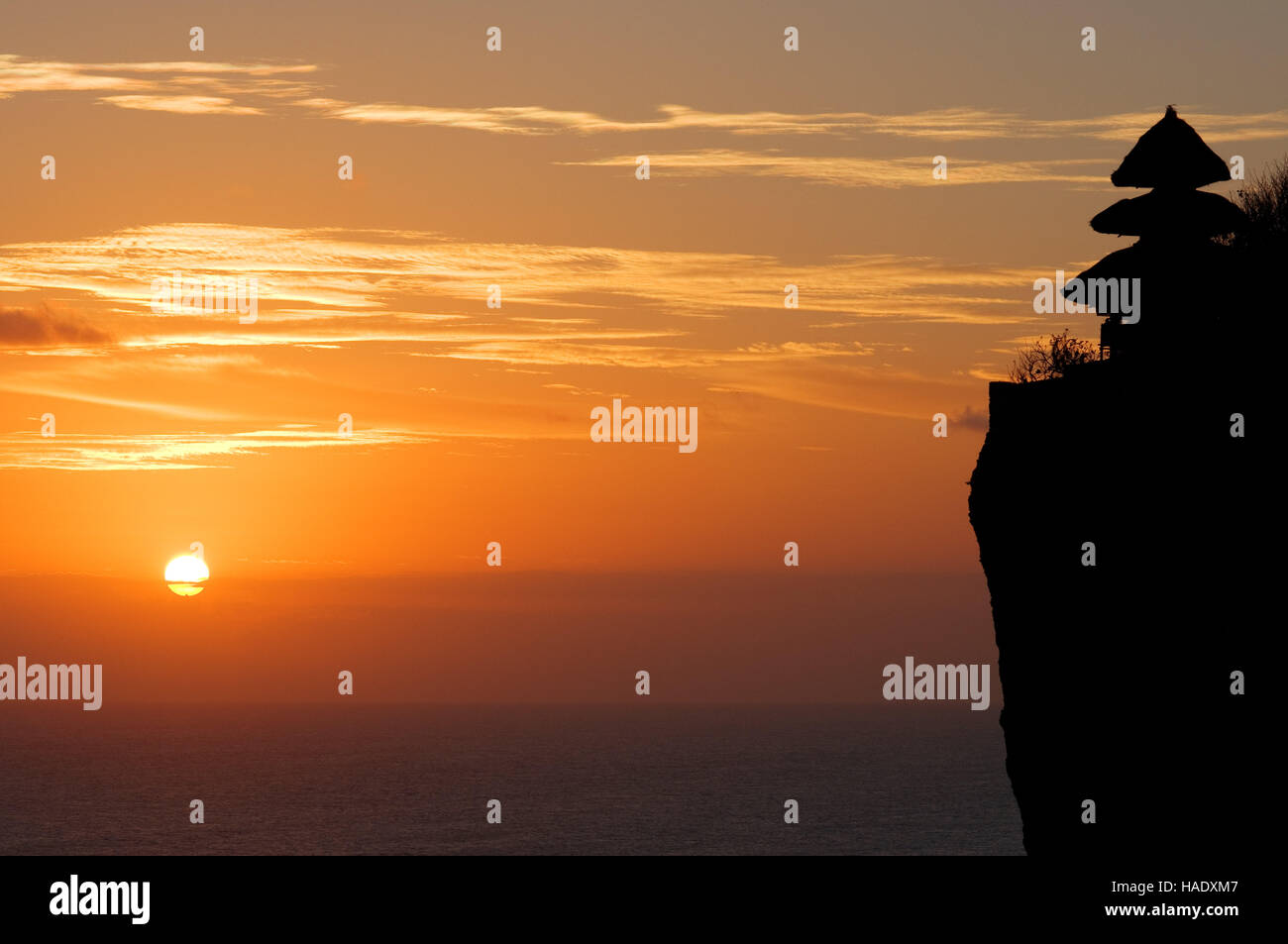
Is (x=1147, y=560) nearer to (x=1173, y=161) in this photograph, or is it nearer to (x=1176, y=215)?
(x=1176, y=215)

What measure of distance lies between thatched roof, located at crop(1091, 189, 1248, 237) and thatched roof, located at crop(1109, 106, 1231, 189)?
28cm

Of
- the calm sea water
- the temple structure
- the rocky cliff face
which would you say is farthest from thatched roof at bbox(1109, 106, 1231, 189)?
the calm sea water

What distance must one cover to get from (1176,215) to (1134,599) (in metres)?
9.73

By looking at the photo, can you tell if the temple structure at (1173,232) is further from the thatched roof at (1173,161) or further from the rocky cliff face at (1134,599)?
the rocky cliff face at (1134,599)

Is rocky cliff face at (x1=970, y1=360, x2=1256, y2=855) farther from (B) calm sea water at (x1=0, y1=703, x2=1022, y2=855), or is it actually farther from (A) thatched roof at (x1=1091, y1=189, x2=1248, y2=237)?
(B) calm sea water at (x1=0, y1=703, x2=1022, y2=855)

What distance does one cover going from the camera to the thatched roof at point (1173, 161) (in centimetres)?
2958

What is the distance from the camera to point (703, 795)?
175 metres

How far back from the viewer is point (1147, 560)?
927 inches

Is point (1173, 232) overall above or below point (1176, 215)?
below

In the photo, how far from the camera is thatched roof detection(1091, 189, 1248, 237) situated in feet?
96.2

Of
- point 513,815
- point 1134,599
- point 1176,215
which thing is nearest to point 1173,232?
point 1176,215
